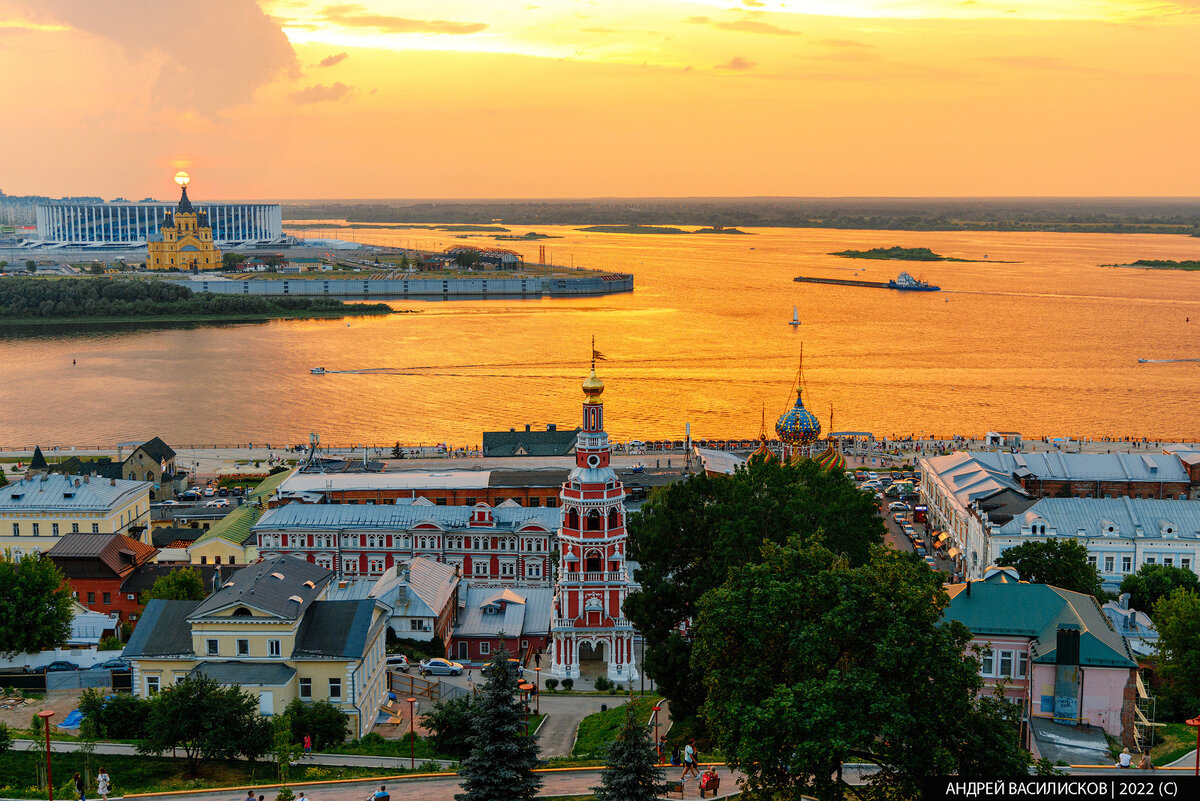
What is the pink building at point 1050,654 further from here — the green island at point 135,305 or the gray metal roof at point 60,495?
the green island at point 135,305

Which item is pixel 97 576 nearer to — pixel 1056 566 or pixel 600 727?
pixel 600 727

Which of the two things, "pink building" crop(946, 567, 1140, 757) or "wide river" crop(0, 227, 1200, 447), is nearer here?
"pink building" crop(946, 567, 1140, 757)

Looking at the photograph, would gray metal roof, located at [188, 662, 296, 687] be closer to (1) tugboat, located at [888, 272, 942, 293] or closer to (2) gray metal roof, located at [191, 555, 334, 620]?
(2) gray metal roof, located at [191, 555, 334, 620]

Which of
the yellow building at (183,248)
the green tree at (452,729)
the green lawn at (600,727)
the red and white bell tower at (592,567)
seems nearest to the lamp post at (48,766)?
the green tree at (452,729)

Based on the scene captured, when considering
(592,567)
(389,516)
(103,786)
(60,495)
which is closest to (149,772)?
(103,786)

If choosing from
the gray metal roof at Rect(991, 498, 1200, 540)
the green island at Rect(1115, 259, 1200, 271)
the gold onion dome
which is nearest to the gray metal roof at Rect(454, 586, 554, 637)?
the gold onion dome

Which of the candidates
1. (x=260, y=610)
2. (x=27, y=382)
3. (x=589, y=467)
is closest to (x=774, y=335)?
(x=27, y=382)

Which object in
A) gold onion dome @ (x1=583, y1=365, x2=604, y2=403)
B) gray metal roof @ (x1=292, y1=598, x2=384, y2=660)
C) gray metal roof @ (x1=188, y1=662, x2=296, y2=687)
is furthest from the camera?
gold onion dome @ (x1=583, y1=365, x2=604, y2=403)

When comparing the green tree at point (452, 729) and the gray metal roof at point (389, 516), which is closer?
the green tree at point (452, 729)
